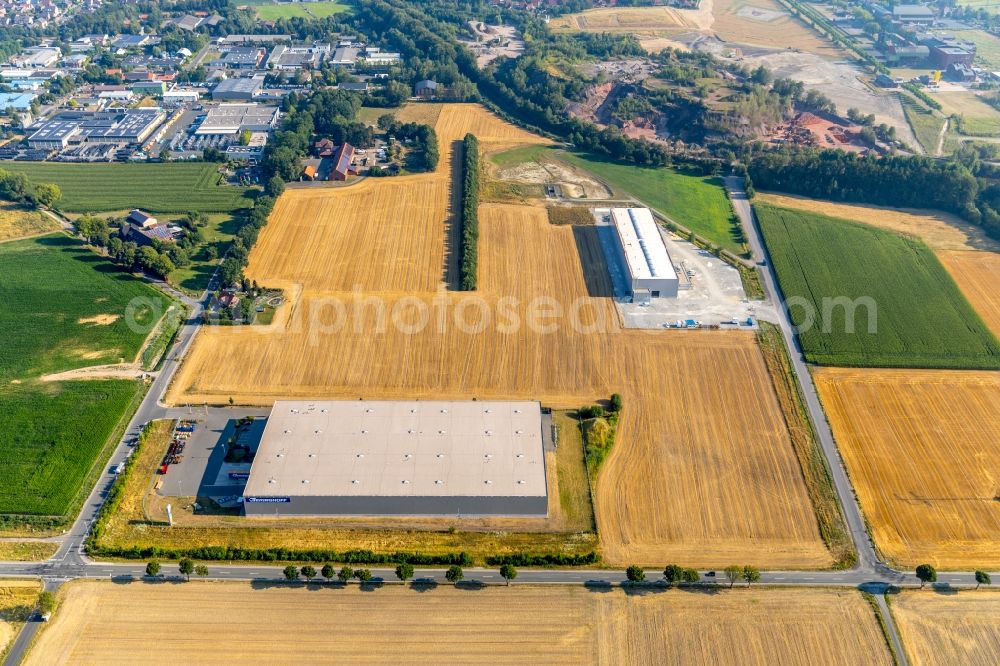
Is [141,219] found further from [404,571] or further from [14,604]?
[404,571]

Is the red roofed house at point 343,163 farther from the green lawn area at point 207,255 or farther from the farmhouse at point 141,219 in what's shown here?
the farmhouse at point 141,219

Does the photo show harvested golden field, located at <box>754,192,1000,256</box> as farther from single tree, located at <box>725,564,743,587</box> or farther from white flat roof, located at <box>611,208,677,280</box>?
single tree, located at <box>725,564,743,587</box>

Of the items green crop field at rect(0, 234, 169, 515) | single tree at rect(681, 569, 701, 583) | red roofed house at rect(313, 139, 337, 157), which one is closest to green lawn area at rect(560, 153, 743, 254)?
red roofed house at rect(313, 139, 337, 157)

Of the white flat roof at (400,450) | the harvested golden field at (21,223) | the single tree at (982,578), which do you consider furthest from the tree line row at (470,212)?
the harvested golden field at (21,223)

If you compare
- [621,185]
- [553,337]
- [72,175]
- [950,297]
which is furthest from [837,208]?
[72,175]

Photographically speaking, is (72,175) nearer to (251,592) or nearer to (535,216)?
(535,216)

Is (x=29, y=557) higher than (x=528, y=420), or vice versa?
(x=528, y=420)
